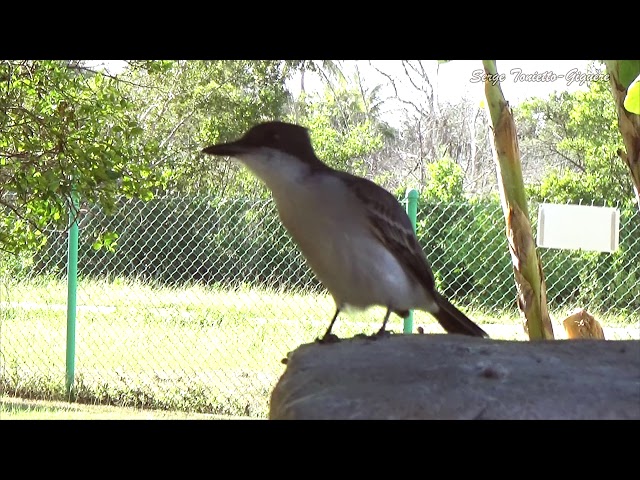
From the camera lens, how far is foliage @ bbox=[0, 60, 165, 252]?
3.10 metres

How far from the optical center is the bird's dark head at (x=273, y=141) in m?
1.54

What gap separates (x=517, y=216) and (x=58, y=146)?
5.75 feet

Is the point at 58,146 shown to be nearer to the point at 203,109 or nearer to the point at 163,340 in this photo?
the point at 203,109

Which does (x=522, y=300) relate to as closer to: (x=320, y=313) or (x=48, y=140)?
(x=320, y=313)

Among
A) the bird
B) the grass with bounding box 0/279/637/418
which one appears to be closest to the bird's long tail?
the bird

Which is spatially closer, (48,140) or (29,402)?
(48,140)

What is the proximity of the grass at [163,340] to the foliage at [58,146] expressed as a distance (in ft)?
2.86

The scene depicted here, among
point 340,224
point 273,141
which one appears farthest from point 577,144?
point 273,141

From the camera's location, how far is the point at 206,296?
4.10 meters

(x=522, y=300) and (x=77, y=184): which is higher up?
(x=77, y=184)

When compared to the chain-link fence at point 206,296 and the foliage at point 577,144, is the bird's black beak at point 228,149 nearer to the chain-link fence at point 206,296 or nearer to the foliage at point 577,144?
the chain-link fence at point 206,296

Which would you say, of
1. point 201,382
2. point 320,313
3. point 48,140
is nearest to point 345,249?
point 48,140
